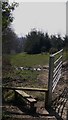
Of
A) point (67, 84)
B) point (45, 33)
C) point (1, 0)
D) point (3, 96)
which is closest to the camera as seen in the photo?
point (3, 96)

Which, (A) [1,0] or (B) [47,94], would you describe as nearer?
(B) [47,94]

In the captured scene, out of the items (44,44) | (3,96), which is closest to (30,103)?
(3,96)

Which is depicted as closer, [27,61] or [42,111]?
[42,111]

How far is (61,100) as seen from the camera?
7.14 metres

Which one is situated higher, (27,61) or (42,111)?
(42,111)

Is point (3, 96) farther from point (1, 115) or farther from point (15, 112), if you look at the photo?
point (1, 115)

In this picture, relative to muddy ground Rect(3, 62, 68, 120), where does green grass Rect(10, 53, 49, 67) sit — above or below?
below

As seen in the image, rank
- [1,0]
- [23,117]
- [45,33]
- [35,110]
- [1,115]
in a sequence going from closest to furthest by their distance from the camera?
[1,115]
[23,117]
[35,110]
[1,0]
[45,33]

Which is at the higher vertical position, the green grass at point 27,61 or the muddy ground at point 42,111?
the muddy ground at point 42,111

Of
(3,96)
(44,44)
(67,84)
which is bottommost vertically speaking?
(44,44)

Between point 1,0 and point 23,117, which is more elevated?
point 1,0

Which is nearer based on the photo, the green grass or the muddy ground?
the muddy ground

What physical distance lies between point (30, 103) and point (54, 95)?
73.2 inches

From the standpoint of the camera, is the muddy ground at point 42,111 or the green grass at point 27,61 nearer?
the muddy ground at point 42,111
